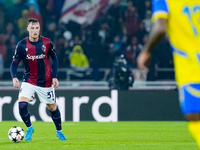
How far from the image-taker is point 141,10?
672 inches

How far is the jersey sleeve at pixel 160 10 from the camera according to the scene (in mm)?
3857

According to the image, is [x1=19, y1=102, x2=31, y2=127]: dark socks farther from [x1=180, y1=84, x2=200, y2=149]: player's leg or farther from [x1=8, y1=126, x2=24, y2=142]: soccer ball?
[x1=180, y1=84, x2=200, y2=149]: player's leg

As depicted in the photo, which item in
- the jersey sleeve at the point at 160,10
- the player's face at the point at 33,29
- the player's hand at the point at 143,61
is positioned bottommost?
the player's hand at the point at 143,61

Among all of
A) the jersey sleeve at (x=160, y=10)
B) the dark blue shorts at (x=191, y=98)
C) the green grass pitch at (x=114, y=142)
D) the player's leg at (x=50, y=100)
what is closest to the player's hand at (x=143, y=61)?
the jersey sleeve at (x=160, y=10)

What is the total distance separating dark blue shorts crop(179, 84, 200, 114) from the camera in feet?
12.8

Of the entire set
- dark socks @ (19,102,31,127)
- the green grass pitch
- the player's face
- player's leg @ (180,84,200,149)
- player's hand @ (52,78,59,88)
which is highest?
the player's face

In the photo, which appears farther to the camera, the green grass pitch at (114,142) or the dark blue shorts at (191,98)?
the green grass pitch at (114,142)

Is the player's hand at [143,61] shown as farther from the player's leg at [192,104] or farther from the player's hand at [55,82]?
the player's hand at [55,82]

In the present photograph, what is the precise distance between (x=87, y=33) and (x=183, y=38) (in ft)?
42.7

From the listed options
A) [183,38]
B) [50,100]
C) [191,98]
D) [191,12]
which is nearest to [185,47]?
[183,38]

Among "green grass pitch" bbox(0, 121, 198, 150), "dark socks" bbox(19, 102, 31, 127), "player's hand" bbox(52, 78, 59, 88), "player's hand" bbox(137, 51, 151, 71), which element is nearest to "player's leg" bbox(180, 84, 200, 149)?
"player's hand" bbox(137, 51, 151, 71)

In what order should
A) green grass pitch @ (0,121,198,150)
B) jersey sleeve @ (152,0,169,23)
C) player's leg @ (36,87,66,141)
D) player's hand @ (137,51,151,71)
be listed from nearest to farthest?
1. player's hand @ (137,51,151,71)
2. jersey sleeve @ (152,0,169,23)
3. green grass pitch @ (0,121,198,150)
4. player's leg @ (36,87,66,141)

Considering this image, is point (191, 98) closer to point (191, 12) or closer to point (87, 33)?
point (191, 12)

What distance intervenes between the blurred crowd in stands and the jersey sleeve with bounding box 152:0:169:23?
11.5 metres
